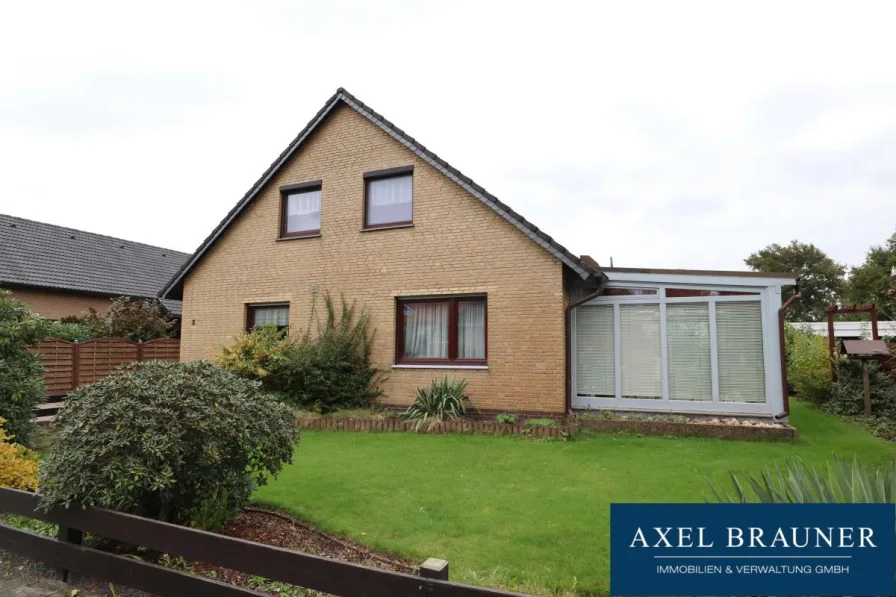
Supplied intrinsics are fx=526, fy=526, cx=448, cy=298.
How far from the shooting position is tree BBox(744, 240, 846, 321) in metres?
47.3

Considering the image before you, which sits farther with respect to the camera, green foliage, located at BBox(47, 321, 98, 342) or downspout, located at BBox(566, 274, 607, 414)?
green foliage, located at BBox(47, 321, 98, 342)

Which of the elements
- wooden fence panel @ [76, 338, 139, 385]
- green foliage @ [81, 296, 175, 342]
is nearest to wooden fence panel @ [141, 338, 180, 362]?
wooden fence panel @ [76, 338, 139, 385]

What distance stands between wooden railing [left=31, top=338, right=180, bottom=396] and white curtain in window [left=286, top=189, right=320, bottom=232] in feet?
19.0

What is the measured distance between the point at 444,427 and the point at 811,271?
165ft

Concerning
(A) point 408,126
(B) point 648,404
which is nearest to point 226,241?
(A) point 408,126

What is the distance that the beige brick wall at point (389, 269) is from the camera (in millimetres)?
11234

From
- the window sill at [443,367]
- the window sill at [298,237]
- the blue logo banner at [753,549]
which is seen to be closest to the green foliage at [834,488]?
the blue logo banner at [753,549]

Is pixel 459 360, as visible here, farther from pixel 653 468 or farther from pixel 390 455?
pixel 653 468

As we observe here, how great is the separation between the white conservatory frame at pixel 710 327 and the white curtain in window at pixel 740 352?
0.10m

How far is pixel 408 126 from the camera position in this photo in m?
13.4

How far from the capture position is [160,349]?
17172 millimetres

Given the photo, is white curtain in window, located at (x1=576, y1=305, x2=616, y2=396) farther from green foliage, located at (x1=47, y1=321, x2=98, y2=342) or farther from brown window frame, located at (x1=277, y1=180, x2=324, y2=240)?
green foliage, located at (x1=47, y1=321, x2=98, y2=342)

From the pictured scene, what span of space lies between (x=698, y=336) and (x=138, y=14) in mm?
12010

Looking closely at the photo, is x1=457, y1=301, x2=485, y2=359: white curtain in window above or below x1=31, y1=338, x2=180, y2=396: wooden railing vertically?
above
